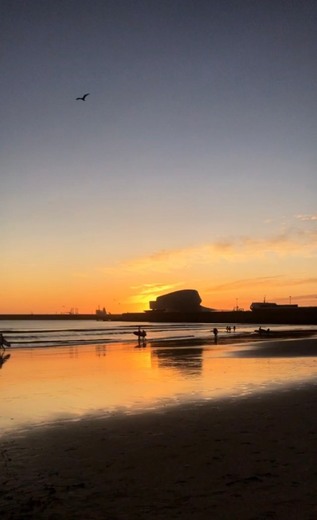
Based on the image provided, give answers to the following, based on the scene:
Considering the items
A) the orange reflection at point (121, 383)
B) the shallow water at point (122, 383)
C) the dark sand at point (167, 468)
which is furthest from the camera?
the orange reflection at point (121, 383)

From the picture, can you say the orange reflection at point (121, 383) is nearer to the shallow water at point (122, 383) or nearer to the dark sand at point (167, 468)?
the shallow water at point (122, 383)

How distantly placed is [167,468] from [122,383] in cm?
1452

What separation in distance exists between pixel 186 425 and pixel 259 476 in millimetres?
5090

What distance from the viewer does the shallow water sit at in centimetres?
1766

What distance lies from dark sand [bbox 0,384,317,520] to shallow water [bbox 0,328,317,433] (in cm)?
224

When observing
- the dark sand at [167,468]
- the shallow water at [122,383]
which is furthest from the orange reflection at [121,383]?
the dark sand at [167,468]

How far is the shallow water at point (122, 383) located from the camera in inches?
695

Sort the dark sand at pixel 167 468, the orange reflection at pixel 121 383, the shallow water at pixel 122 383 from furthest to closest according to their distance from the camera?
the orange reflection at pixel 121 383 → the shallow water at pixel 122 383 → the dark sand at pixel 167 468

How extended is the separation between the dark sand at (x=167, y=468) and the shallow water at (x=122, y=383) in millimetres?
2243

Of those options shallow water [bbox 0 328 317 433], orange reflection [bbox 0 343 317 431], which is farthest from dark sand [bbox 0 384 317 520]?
orange reflection [bbox 0 343 317 431]

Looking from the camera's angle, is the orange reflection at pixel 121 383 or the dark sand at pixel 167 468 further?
the orange reflection at pixel 121 383

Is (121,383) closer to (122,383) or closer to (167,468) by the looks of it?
(122,383)

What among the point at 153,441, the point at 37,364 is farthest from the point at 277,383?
the point at 37,364

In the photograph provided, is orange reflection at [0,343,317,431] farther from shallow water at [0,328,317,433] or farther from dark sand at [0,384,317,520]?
dark sand at [0,384,317,520]
